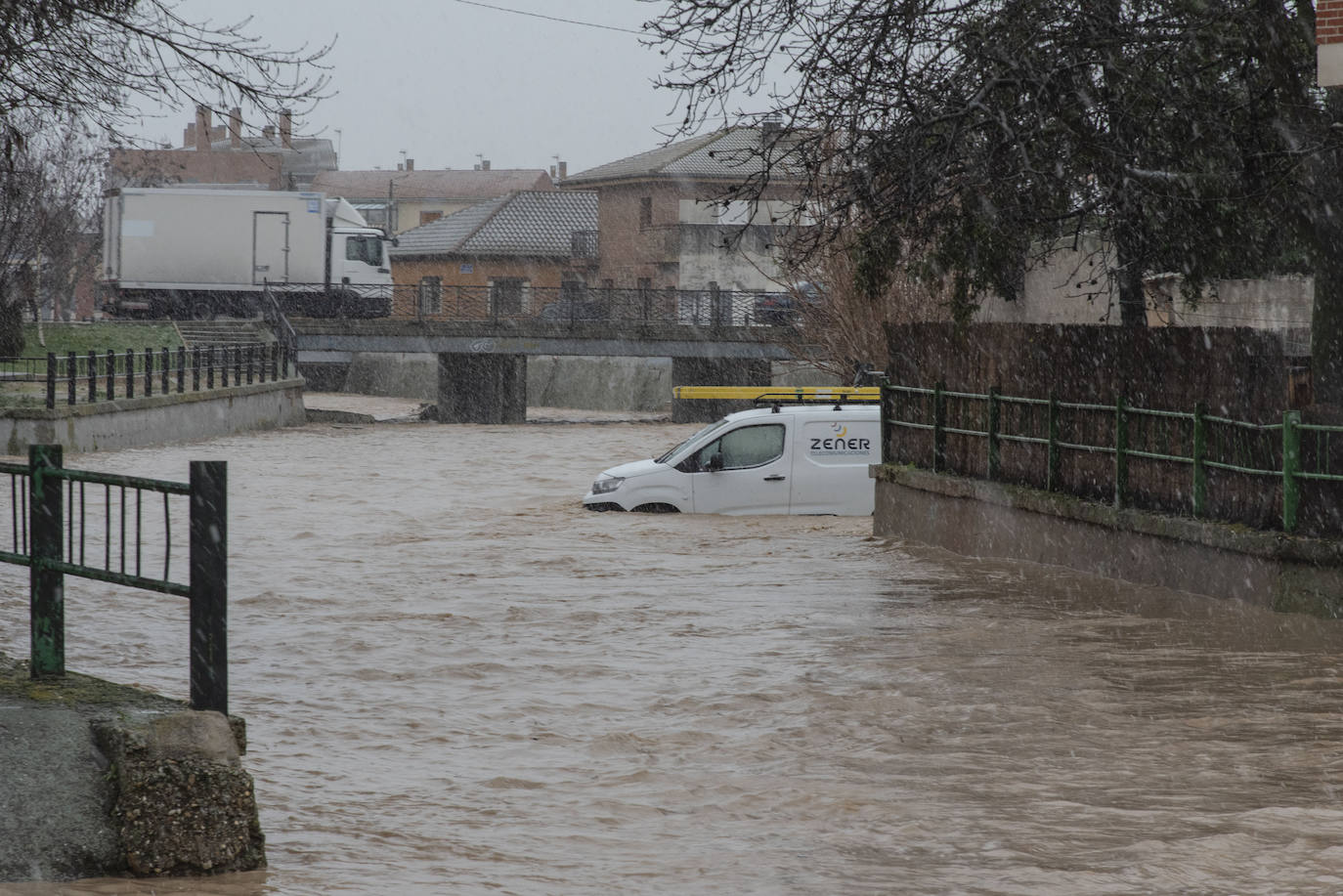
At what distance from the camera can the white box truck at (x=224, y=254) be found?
45.6m

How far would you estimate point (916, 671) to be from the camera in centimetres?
1061

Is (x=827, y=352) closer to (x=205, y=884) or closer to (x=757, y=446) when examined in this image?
(x=757, y=446)

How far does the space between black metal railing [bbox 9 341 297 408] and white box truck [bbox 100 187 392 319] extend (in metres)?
2.99

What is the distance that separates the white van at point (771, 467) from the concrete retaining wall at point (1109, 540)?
0.78m

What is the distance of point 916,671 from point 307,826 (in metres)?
4.71

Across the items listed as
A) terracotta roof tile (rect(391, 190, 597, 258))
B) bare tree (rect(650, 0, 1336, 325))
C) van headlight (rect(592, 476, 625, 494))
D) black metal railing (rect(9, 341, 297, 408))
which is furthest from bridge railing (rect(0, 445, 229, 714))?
terracotta roof tile (rect(391, 190, 597, 258))

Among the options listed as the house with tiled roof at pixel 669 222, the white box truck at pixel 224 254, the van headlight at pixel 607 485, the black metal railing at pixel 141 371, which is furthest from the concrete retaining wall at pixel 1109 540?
the house with tiled roof at pixel 669 222

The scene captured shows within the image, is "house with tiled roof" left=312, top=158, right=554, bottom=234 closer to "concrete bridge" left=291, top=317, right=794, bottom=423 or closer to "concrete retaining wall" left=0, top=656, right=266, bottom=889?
"concrete bridge" left=291, top=317, right=794, bottom=423

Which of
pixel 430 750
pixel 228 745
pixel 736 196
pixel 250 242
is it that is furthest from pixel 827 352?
pixel 228 745

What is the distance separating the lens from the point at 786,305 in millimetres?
41500

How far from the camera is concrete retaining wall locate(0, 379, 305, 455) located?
2689 cm

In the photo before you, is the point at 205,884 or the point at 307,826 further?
the point at 307,826

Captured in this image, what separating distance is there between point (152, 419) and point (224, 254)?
634 inches

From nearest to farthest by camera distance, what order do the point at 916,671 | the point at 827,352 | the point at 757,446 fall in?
the point at 916,671, the point at 757,446, the point at 827,352
